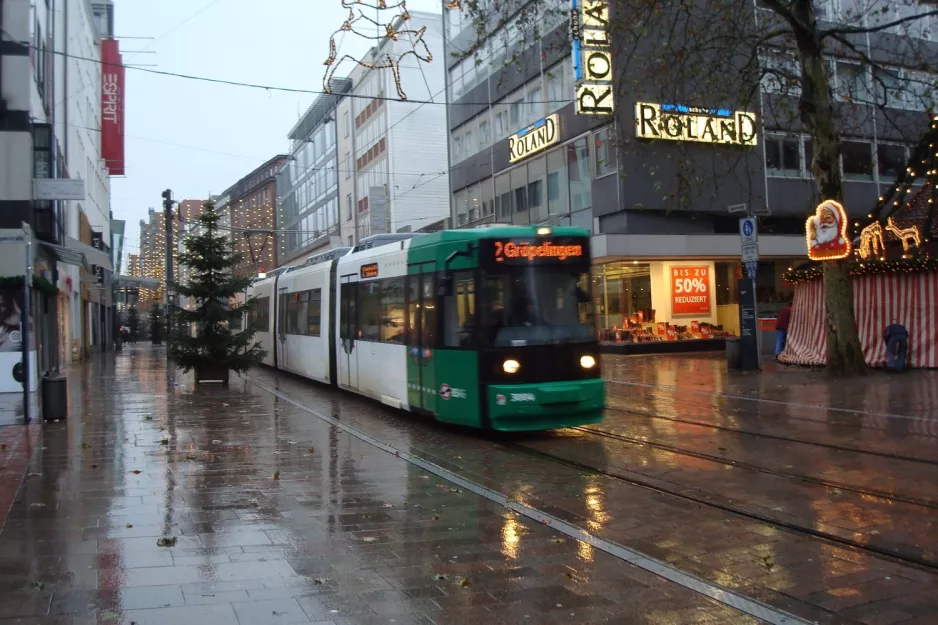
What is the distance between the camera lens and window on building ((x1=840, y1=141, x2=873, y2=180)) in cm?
3431

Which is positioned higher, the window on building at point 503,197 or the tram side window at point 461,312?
the window on building at point 503,197

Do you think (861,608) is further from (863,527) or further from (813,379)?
(813,379)

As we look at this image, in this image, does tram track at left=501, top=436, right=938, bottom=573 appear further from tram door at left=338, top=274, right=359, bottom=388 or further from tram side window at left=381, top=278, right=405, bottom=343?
tram door at left=338, top=274, right=359, bottom=388

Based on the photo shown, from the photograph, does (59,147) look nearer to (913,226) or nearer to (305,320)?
(305,320)

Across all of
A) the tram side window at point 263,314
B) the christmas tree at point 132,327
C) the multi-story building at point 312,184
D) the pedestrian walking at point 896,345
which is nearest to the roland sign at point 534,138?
the tram side window at point 263,314

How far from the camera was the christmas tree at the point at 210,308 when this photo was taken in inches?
838

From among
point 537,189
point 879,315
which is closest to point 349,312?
point 879,315

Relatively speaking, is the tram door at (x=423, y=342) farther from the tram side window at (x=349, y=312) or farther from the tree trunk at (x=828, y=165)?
the tree trunk at (x=828, y=165)

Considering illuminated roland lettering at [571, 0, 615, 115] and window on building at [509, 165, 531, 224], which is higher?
illuminated roland lettering at [571, 0, 615, 115]

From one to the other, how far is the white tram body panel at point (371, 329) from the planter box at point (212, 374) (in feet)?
16.2

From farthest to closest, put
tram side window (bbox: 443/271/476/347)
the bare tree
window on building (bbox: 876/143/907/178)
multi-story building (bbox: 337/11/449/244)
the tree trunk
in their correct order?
multi-story building (bbox: 337/11/449/244)
window on building (bbox: 876/143/907/178)
the tree trunk
the bare tree
tram side window (bbox: 443/271/476/347)

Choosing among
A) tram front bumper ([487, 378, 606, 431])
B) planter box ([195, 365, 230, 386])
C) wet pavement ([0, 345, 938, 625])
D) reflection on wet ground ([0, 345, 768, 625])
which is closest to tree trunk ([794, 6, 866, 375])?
wet pavement ([0, 345, 938, 625])

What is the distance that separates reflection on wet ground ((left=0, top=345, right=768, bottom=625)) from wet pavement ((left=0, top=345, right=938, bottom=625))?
25 mm

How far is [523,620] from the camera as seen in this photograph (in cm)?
490
